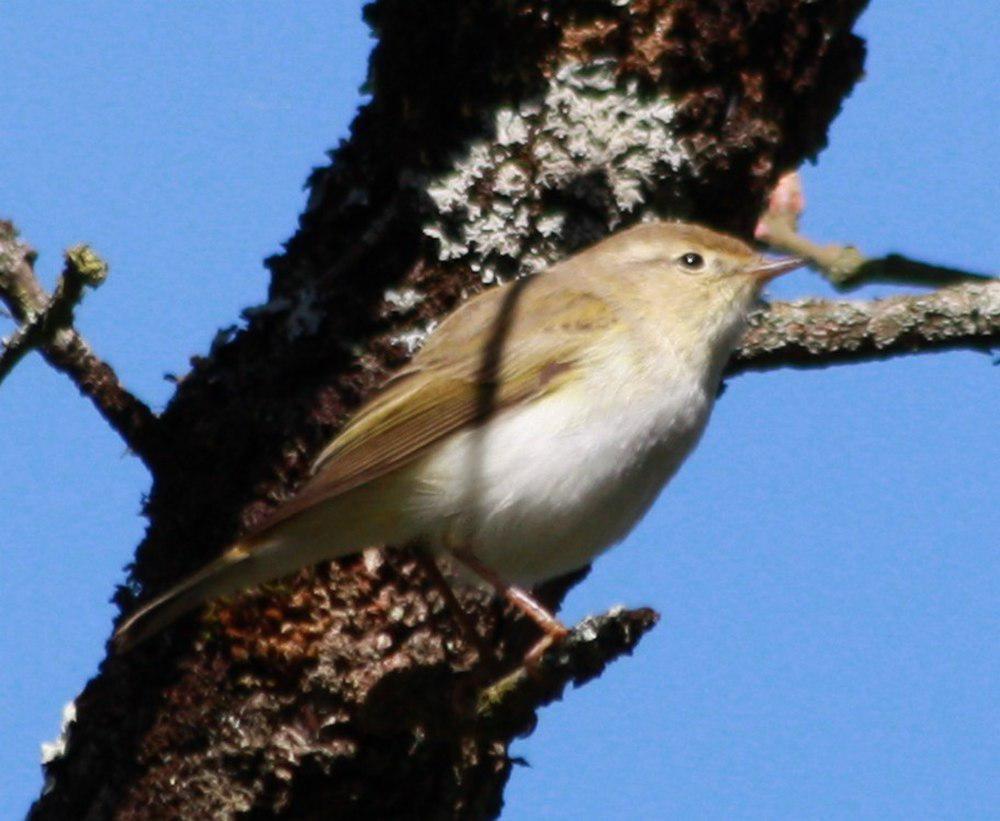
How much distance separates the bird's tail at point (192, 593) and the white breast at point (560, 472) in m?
0.50

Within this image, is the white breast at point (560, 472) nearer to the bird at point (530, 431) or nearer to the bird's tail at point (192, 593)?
the bird at point (530, 431)

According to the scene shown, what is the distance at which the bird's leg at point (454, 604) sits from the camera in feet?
14.1

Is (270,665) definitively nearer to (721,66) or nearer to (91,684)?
(91,684)

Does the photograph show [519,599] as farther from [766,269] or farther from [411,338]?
[766,269]

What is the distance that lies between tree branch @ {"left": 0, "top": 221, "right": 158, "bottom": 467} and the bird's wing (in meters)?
0.45

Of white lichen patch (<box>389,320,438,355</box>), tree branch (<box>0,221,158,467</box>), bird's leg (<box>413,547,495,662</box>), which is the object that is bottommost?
bird's leg (<box>413,547,495,662</box>)

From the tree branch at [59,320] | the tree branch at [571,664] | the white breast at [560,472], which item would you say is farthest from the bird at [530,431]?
the tree branch at [571,664]

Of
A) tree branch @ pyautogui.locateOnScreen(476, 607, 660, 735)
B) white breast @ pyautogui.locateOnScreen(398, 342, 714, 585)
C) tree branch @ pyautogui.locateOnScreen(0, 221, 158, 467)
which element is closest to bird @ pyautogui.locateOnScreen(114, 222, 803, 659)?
white breast @ pyautogui.locateOnScreen(398, 342, 714, 585)

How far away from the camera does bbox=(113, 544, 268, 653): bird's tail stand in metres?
4.06

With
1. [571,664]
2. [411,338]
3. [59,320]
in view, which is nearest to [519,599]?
[411,338]

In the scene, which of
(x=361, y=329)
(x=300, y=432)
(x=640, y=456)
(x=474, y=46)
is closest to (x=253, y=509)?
(x=300, y=432)

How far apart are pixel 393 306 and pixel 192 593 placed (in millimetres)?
883

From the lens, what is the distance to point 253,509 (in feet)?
14.4

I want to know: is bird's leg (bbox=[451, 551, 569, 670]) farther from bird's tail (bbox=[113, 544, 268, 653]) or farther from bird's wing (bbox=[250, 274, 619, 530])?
bird's tail (bbox=[113, 544, 268, 653])
